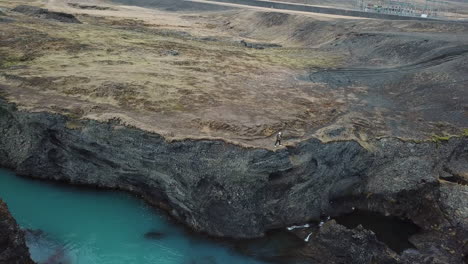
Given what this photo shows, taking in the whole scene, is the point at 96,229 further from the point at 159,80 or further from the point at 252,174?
the point at 159,80

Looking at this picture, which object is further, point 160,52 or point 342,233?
point 160,52

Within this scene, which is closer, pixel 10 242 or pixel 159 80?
pixel 10 242

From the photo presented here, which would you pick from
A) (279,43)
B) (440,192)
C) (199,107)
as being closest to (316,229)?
(440,192)

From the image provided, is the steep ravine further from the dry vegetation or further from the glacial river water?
the dry vegetation

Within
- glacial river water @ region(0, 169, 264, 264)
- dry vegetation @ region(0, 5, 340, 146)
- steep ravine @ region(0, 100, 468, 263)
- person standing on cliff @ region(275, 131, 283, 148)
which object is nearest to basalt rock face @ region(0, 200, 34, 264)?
glacial river water @ region(0, 169, 264, 264)

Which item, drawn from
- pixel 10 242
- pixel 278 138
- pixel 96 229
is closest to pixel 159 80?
pixel 278 138

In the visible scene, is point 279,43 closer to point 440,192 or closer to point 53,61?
point 53,61
